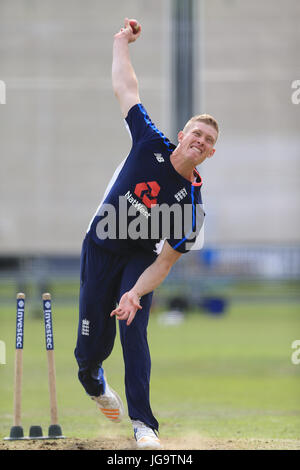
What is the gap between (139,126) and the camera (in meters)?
5.04

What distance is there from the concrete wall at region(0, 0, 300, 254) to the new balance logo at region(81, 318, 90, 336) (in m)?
11.6

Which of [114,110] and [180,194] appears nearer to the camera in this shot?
[180,194]

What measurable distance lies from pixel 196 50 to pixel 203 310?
4959 millimetres

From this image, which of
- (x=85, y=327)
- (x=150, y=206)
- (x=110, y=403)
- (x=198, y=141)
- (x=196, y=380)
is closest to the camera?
(x=198, y=141)

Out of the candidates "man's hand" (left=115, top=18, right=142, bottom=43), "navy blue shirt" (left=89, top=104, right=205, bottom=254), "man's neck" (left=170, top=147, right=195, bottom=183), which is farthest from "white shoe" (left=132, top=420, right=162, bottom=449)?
"man's hand" (left=115, top=18, right=142, bottom=43)

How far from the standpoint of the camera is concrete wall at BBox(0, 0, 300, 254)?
54.6 ft

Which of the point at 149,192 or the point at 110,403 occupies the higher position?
the point at 149,192

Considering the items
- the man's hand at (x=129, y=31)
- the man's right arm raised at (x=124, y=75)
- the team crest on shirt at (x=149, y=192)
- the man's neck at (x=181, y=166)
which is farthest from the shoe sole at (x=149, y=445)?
the man's hand at (x=129, y=31)

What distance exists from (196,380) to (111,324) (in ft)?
13.5

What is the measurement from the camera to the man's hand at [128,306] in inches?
181

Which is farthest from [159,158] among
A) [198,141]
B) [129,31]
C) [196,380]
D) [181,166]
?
[196,380]

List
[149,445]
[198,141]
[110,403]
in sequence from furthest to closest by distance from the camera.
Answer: [110,403] → [198,141] → [149,445]

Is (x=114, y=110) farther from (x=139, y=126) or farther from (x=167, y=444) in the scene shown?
(x=167, y=444)
